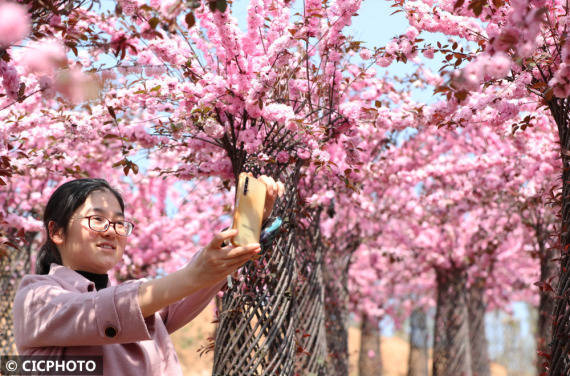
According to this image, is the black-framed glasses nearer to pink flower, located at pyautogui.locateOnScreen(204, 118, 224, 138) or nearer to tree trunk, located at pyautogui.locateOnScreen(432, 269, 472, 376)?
pink flower, located at pyautogui.locateOnScreen(204, 118, 224, 138)

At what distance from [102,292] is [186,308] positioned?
1.75 feet

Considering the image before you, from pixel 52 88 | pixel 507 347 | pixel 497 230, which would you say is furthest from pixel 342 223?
pixel 507 347

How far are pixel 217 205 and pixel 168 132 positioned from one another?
21.6ft

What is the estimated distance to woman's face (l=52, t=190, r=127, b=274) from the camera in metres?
2.07

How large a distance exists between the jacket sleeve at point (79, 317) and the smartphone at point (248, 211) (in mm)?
348

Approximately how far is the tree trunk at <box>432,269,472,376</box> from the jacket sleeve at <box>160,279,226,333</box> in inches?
297

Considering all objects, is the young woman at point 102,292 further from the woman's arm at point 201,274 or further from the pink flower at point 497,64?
the pink flower at point 497,64

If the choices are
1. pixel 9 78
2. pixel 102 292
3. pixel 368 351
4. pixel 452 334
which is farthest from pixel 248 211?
pixel 368 351

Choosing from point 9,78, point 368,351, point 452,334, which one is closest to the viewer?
point 9,78

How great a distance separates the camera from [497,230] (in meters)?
10.3

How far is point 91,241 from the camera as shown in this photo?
2076mm

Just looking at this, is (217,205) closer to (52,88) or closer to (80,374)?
(52,88)

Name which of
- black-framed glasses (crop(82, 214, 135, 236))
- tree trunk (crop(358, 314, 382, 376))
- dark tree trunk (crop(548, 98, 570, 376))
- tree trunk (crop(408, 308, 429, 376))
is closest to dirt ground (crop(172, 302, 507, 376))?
tree trunk (crop(358, 314, 382, 376))

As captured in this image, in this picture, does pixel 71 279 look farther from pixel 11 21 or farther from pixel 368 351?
pixel 368 351
